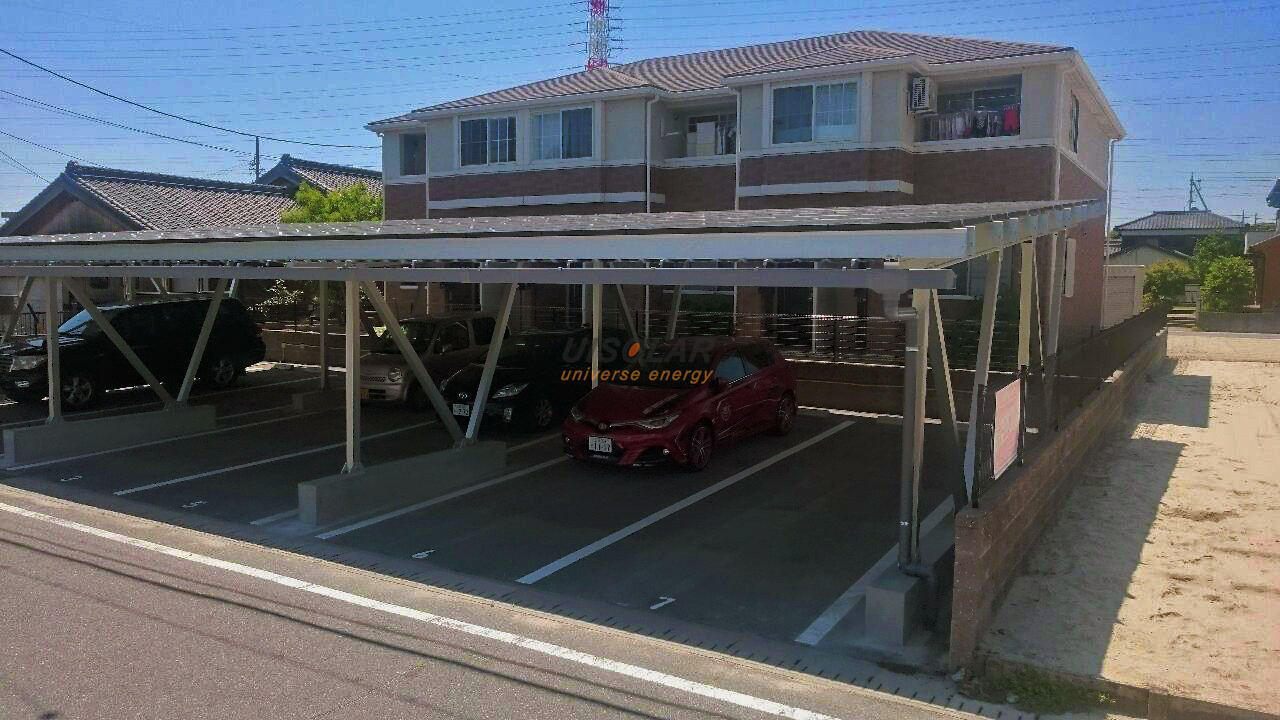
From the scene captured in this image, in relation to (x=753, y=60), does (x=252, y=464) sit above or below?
below

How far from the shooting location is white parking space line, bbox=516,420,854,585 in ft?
24.2

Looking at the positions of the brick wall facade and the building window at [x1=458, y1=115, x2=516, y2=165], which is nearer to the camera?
the building window at [x1=458, y1=115, x2=516, y2=165]

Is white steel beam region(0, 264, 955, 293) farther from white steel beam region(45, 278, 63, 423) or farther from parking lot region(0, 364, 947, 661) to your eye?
parking lot region(0, 364, 947, 661)

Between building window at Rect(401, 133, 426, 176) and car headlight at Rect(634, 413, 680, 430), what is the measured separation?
19.6 m

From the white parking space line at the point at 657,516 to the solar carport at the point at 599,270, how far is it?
0.95 meters

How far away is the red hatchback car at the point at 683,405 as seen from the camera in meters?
10.1

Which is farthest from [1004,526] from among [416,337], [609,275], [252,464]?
[416,337]

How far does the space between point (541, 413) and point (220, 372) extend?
794 centimetres

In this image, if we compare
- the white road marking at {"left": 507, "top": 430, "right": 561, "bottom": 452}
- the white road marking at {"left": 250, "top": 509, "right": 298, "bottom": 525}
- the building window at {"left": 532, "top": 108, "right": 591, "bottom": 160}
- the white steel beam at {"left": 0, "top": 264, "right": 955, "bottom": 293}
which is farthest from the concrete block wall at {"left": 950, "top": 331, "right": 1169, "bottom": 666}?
the building window at {"left": 532, "top": 108, "right": 591, "bottom": 160}

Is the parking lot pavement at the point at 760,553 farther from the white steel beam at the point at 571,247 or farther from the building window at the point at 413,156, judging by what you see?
the building window at the point at 413,156

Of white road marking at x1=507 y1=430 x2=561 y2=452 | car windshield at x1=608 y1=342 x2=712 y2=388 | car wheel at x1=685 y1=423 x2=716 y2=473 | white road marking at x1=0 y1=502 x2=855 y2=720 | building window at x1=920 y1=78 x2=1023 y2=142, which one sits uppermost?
building window at x1=920 y1=78 x2=1023 y2=142

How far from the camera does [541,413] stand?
42.5ft

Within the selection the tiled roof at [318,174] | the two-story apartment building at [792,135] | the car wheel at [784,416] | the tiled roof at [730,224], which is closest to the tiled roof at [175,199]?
the tiled roof at [318,174]

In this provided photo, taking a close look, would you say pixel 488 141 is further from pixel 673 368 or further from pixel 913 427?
pixel 913 427
